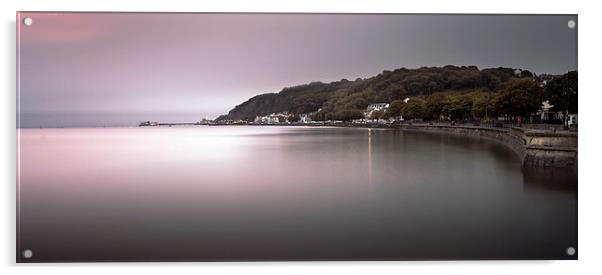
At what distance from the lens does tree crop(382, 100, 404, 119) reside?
25.2ft

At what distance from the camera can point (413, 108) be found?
28.7 feet

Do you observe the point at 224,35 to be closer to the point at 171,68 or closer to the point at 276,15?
the point at 276,15

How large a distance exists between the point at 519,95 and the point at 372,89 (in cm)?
396

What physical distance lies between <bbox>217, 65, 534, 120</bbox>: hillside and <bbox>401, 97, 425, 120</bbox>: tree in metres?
0.57

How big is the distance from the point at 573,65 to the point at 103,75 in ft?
19.7

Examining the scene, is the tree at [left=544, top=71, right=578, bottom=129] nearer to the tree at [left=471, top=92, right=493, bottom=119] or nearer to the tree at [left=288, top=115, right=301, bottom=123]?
the tree at [left=471, top=92, right=493, bottom=119]

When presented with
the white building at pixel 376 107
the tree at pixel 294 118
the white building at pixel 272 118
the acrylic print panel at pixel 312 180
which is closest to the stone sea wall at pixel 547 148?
the acrylic print panel at pixel 312 180

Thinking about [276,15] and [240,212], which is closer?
[276,15]

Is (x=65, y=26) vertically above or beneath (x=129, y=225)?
above

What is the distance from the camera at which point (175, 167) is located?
10945 millimetres

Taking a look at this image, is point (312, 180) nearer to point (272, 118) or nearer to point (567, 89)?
point (272, 118)
